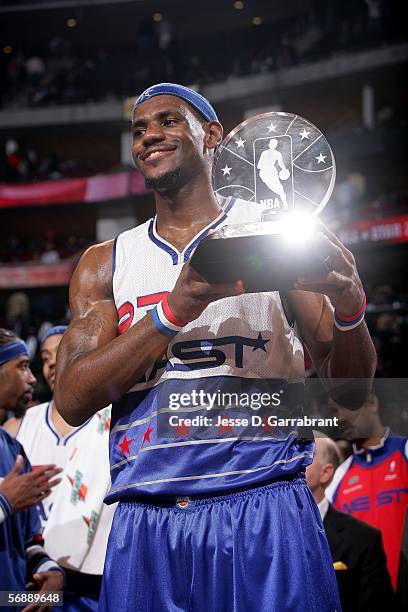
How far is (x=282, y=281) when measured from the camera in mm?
1404

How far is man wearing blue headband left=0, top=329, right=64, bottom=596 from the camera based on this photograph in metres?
2.80

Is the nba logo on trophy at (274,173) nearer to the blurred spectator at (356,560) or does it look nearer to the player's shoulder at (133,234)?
the player's shoulder at (133,234)

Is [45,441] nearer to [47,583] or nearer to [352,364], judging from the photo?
[47,583]

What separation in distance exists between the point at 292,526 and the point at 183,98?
107 centimetres

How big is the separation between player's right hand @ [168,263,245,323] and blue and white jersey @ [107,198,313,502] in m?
0.24

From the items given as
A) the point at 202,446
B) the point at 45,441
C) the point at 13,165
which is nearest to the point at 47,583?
the point at 45,441

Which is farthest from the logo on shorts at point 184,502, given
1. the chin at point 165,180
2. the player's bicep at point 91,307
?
the chin at point 165,180

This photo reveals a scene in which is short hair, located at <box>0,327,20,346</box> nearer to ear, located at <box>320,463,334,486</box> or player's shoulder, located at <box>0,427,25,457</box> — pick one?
player's shoulder, located at <box>0,427,25,457</box>

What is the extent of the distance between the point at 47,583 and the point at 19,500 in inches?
12.4

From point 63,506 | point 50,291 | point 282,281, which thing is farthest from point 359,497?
point 50,291

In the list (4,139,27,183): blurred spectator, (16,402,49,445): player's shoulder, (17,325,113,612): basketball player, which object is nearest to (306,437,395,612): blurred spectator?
(17,325,113,612): basketball player

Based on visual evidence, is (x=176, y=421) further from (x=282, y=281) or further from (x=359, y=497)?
(x=359, y=497)

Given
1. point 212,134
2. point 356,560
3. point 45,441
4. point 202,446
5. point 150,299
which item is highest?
point 212,134

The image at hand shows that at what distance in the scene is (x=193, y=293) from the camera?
57.7 inches
